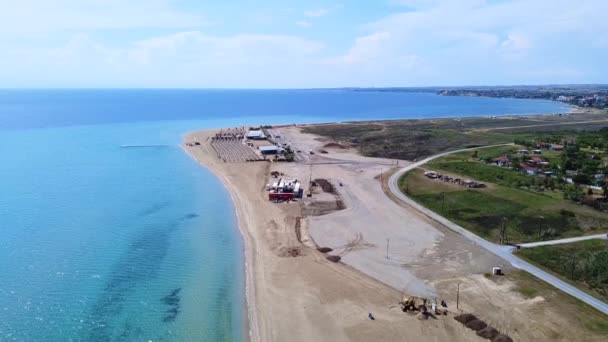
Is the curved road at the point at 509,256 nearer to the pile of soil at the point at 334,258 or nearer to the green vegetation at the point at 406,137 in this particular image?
the pile of soil at the point at 334,258

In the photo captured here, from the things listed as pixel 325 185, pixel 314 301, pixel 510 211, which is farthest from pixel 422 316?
pixel 325 185

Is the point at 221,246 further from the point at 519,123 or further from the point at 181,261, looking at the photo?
the point at 519,123

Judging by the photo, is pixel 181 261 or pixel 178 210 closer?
pixel 181 261

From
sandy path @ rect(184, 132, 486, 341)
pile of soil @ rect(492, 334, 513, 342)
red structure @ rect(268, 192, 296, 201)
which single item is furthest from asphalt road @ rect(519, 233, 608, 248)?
red structure @ rect(268, 192, 296, 201)

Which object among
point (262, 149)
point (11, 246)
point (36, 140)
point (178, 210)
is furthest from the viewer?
point (36, 140)

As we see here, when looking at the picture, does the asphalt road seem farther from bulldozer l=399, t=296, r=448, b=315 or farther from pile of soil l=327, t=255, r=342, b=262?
pile of soil l=327, t=255, r=342, b=262

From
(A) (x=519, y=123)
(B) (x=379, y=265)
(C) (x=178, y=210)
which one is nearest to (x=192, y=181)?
(C) (x=178, y=210)
